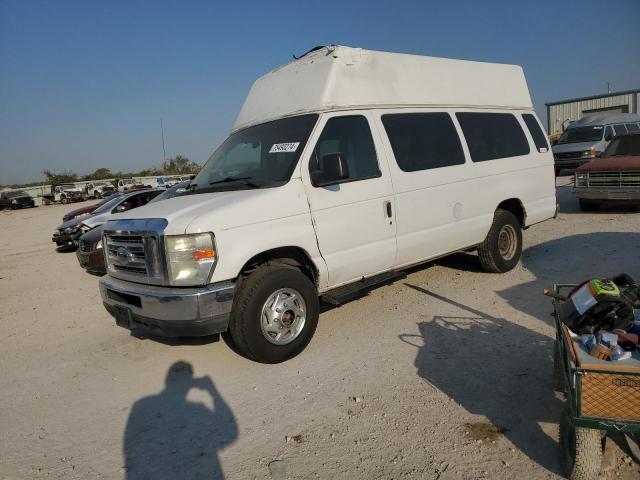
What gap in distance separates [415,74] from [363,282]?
2580 millimetres

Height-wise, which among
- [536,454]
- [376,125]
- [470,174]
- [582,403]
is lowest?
[536,454]

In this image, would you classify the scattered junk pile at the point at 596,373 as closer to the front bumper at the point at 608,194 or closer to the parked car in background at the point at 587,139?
the front bumper at the point at 608,194

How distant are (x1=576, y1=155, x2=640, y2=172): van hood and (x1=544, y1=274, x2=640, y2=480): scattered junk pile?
8.53 meters

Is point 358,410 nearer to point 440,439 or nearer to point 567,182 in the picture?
point 440,439

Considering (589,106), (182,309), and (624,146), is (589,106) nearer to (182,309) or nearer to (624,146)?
(624,146)

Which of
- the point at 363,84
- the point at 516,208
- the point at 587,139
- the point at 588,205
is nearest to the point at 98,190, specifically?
the point at 587,139

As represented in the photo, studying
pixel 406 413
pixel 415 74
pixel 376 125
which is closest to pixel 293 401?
pixel 406 413

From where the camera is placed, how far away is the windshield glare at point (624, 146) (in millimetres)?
10761

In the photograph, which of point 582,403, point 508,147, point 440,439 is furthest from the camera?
point 508,147

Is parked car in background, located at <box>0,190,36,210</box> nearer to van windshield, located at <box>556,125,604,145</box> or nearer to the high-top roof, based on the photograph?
van windshield, located at <box>556,125,604,145</box>

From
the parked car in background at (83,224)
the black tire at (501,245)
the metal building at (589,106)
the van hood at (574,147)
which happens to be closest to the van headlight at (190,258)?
the black tire at (501,245)

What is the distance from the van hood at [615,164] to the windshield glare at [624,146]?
36 cm

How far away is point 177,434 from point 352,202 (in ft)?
8.31

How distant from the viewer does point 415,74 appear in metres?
5.50
